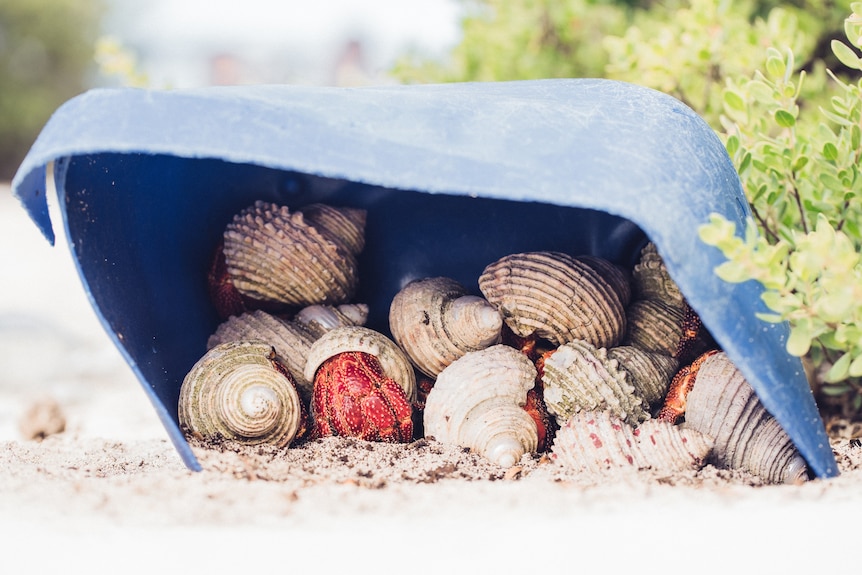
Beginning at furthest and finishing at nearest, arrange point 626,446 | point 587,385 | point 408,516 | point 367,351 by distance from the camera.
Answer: point 367,351
point 587,385
point 626,446
point 408,516

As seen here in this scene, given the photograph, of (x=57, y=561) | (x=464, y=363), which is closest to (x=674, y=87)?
(x=464, y=363)

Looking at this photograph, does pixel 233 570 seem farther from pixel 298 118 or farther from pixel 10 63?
pixel 10 63

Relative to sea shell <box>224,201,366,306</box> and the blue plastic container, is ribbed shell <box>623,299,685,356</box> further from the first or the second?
sea shell <box>224,201,366,306</box>

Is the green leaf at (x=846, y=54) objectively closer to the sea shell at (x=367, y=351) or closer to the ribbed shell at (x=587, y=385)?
the ribbed shell at (x=587, y=385)

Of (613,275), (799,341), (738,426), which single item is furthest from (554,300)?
(799,341)

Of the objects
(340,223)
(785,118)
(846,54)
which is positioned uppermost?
(846,54)

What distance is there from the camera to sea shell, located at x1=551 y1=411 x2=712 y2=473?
1.61 metres

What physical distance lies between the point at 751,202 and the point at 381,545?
1313mm

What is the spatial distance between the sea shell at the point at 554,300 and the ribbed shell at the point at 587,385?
Answer: 70 millimetres

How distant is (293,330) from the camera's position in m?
2.02

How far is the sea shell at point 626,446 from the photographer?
5.29ft

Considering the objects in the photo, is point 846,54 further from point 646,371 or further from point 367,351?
point 367,351

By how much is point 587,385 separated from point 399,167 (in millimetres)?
627

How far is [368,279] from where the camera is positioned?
7.75 ft
